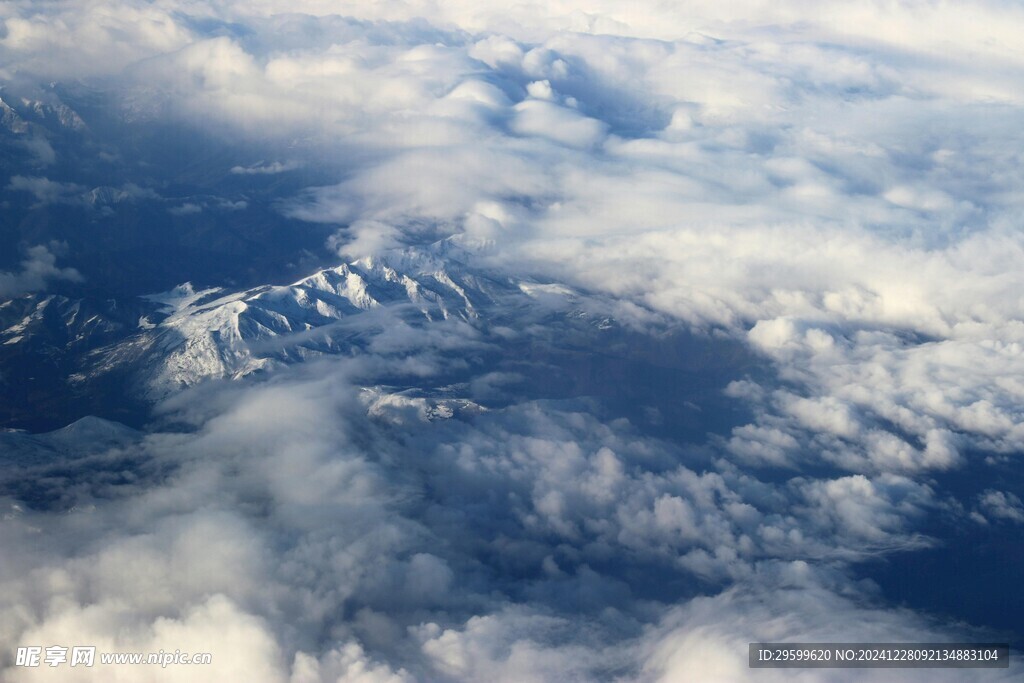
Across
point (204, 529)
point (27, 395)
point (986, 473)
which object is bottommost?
point (27, 395)

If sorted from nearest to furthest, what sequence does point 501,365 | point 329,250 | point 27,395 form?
point 27,395, point 501,365, point 329,250

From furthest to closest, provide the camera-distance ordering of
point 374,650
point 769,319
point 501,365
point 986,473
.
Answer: point 769,319, point 501,365, point 986,473, point 374,650

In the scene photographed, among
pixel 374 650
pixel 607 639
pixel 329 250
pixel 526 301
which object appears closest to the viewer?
pixel 374 650

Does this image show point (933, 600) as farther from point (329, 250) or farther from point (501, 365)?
point (329, 250)

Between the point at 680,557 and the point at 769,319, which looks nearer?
the point at 680,557

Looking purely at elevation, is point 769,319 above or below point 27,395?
above

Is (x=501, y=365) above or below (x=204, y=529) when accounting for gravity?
below

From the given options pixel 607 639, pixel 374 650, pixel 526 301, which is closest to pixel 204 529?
pixel 374 650

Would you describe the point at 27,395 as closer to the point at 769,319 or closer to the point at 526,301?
the point at 526,301

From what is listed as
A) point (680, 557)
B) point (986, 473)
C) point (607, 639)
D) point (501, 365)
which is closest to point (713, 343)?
point (501, 365)
